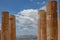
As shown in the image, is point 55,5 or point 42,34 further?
point 42,34

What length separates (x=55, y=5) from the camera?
14469 millimetres

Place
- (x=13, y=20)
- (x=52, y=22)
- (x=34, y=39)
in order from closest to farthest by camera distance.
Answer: (x=52, y=22)
(x=13, y=20)
(x=34, y=39)

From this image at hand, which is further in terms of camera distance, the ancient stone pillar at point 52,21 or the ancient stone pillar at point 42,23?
the ancient stone pillar at point 42,23

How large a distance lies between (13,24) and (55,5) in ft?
32.2

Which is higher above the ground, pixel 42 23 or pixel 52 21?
pixel 42 23

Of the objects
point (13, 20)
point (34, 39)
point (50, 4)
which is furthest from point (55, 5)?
point (34, 39)

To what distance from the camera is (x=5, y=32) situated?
19562 millimetres

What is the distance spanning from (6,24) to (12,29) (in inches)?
151


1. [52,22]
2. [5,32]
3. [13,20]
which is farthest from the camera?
[13,20]

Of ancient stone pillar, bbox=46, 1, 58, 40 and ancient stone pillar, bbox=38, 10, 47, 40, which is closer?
ancient stone pillar, bbox=46, 1, 58, 40

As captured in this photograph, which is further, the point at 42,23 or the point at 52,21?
the point at 42,23

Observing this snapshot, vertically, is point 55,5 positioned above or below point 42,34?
above

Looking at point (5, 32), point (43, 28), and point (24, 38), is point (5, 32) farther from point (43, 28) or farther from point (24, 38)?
point (24, 38)

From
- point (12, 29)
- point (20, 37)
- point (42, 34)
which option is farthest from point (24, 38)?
point (42, 34)
